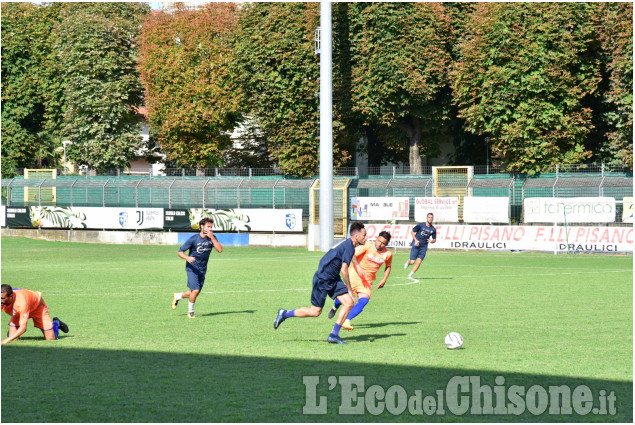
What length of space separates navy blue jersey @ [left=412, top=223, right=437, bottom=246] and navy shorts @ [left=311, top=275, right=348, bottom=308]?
13.8 meters

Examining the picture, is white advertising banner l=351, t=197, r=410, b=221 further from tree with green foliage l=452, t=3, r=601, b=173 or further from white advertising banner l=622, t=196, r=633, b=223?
white advertising banner l=622, t=196, r=633, b=223

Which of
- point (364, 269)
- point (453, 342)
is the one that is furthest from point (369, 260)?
point (453, 342)

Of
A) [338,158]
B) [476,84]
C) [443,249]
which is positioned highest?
[476,84]

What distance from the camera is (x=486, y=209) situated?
4384 cm

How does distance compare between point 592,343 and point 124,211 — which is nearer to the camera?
point 592,343

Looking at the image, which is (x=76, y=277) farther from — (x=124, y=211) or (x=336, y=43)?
(x=336, y=43)

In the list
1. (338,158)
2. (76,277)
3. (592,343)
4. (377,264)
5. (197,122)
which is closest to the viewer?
(592,343)

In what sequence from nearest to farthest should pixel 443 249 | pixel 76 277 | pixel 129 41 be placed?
pixel 76 277
pixel 443 249
pixel 129 41

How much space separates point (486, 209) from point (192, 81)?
91.4 ft

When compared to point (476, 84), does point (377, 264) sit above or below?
below

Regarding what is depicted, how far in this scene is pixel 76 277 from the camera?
28953 millimetres

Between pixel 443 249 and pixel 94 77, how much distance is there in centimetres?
3357

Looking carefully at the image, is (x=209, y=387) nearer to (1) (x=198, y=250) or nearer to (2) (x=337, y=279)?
(2) (x=337, y=279)

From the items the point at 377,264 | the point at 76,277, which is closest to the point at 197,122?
the point at 76,277
